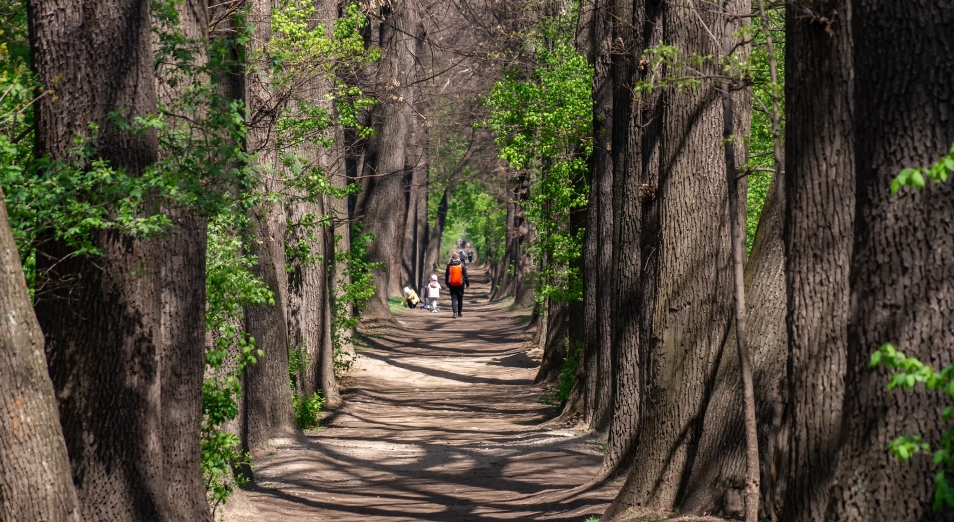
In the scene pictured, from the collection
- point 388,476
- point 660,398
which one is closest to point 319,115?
point 388,476

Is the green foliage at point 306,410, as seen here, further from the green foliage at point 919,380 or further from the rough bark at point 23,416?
the green foliage at point 919,380

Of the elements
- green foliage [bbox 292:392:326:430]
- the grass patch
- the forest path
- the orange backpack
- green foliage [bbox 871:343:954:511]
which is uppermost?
the orange backpack

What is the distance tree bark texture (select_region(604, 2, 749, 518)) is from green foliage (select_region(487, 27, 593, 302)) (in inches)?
308

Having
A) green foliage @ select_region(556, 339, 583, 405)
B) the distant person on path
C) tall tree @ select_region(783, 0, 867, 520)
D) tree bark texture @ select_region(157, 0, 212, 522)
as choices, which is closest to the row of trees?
tall tree @ select_region(783, 0, 867, 520)

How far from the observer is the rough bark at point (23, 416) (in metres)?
5.21

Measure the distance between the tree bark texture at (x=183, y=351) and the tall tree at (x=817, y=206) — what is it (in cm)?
425

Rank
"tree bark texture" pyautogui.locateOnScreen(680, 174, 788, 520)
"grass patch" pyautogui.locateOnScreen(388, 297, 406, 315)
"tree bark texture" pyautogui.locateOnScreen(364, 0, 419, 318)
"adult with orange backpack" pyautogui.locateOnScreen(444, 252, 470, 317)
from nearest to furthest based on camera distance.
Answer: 1. "tree bark texture" pyautogui.locateOnScreen(680, 174, 788, 520)
2. "tree bark texture" pyautogui.locateOnScreen(364, 0, 419, 318)
3. "adult with orange backpack" pyautogui.locateOnScreen(444, 252, 470, 317)
4. "grass patch" pyautogui.locateOnScreen(388, 297, 406, 315)

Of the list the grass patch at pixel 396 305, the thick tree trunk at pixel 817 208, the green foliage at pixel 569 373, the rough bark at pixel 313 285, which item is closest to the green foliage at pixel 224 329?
the thick tree trunk at pixel 817 208

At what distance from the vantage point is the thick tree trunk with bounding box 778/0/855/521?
17.9 feet

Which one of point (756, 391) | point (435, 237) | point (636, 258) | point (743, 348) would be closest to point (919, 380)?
point (743, 348)

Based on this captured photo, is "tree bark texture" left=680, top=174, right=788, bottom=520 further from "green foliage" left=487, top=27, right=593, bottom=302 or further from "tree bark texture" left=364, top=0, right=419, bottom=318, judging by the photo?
"tree bark texture" left=364, top=0, right=419, bottom=318

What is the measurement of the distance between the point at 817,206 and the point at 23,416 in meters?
3.87

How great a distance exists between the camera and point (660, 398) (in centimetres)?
934

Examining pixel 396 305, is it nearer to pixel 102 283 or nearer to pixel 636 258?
pixel 636 258
